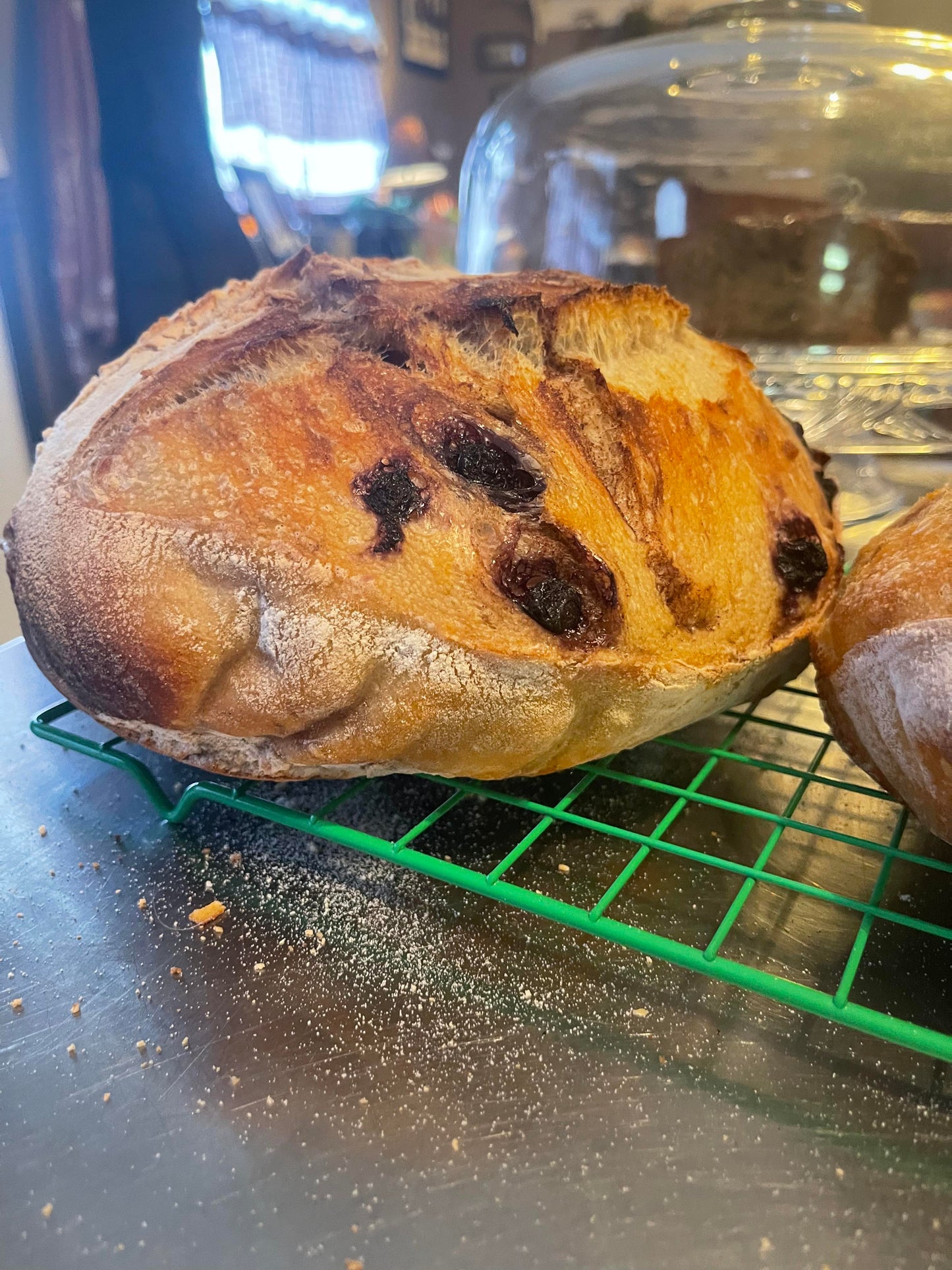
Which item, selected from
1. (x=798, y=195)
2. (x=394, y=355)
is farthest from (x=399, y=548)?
(x=798, y=195)

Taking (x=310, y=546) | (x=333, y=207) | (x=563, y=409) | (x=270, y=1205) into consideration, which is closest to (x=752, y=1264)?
(x=270, y=1205)

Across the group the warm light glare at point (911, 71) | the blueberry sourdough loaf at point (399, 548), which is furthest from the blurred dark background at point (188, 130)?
the blueberry sourdough loaf at point (399, 548)

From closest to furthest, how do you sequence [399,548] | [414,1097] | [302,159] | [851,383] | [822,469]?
[414,1097] → [399,548] → [822,469] → [851,383] → [302,159]

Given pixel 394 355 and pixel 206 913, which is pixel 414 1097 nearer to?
pixel 206 913

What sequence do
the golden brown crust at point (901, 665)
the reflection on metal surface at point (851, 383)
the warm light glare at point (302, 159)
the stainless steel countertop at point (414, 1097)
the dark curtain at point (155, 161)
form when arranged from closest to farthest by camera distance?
the stainless steel countertop at point (414, 1097)
the golden brown crust at point (901, 665)
the reflection on metal surface at point (851, 383)
the dark curtain at point (155, 161)
the warm light glare at point (302, 159)

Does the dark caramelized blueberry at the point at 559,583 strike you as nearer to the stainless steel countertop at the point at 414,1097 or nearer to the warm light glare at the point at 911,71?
the stainless steel countertop at the point at 414,1097

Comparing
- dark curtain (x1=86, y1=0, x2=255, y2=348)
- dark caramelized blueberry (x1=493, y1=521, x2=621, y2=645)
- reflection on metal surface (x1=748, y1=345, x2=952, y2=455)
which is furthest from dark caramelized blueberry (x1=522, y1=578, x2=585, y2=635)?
dark curtain (x1=86, y1=0, x2=255, y2=348)
